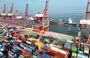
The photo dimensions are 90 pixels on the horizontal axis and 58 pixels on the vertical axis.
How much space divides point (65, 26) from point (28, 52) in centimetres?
6180

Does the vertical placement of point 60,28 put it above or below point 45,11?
below

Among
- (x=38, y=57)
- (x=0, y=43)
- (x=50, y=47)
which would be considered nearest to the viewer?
(x=38, y=57)

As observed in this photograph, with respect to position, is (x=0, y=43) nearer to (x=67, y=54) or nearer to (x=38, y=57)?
(x=38, y=57)

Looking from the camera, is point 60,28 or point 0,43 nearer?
point 0,43

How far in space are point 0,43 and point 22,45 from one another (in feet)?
17.1

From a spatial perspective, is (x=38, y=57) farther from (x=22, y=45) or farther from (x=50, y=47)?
(x=22, y=45)

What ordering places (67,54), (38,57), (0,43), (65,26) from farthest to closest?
(65,26) → (0,43) → (38,57) → (67,54)

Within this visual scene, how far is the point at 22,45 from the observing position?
3381 cm

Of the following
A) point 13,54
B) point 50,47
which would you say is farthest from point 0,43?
point 50,47

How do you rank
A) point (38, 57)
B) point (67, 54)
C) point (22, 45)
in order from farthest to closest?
point (22, 45), point (38, 57), point (67, 54)

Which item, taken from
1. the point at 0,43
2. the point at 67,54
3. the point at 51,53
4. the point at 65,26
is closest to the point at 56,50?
the point at 51,53

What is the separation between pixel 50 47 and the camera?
30125 millimetres

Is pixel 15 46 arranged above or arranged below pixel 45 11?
below

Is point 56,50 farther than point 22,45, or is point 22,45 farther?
point 22,45
